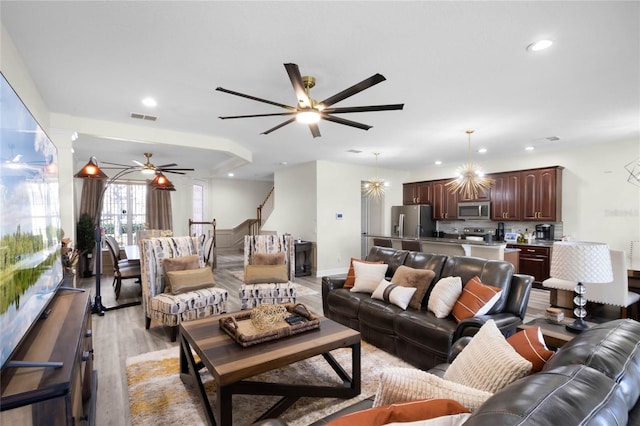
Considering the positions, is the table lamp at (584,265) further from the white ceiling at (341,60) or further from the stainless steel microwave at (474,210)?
the stainless steel microwave at (474,210)

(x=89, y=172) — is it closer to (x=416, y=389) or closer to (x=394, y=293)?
(x=394, y=293)

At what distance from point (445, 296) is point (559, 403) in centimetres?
210

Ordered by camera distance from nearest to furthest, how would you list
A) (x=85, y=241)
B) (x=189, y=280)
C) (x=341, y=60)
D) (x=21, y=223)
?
(x=21, y=223) → (x=341, y=60) → (x=189, y=280) → (x=85, y=241)

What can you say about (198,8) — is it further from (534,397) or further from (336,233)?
(336,233)

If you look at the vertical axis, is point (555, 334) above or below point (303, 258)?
above

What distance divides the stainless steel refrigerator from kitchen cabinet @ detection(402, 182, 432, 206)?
30cm

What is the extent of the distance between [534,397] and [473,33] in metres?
2.33

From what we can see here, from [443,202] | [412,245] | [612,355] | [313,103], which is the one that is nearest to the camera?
[612,355]

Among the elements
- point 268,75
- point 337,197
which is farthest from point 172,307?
point 337,197

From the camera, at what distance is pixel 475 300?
2.58 m

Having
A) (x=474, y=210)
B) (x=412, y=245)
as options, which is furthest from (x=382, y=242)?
(x=474, y=210)

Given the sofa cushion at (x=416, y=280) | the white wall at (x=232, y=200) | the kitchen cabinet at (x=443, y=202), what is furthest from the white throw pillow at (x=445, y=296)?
the white wall at (x=232, y=200)

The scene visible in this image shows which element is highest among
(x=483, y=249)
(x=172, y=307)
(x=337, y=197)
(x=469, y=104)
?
(x=469, y=104)

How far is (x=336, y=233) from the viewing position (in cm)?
723
